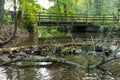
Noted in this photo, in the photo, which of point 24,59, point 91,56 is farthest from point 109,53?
point 24,59

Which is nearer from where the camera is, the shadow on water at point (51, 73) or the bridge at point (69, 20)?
the shadow on water at point (51, 73)

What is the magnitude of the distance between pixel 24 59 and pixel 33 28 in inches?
698

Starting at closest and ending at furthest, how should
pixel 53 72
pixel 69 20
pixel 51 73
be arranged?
pixel 51 73 < pixel 53 72 < pixel 69 20

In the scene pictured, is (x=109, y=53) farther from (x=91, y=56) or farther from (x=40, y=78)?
(x=40, y=78)

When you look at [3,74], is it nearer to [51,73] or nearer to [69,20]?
[51,73]

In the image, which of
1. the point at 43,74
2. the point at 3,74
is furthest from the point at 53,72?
the point at 3,74

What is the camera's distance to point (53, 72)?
11.6 meters

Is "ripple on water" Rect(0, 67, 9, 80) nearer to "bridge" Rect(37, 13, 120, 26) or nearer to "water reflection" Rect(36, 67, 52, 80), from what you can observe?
"water reflection" Rect(36, 67, 52, 80)

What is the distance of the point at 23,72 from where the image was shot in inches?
453

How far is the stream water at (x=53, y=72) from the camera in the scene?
1076 centimetres

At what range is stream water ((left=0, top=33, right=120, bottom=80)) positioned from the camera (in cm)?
1076

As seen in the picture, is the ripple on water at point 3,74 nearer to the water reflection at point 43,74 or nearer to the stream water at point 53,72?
the stream water at point 53,72

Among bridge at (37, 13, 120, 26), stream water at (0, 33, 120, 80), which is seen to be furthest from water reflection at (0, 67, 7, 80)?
bridge at (37, 13, 120, 26)

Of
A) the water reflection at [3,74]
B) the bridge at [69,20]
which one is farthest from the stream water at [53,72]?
the bridge at [69,20]
